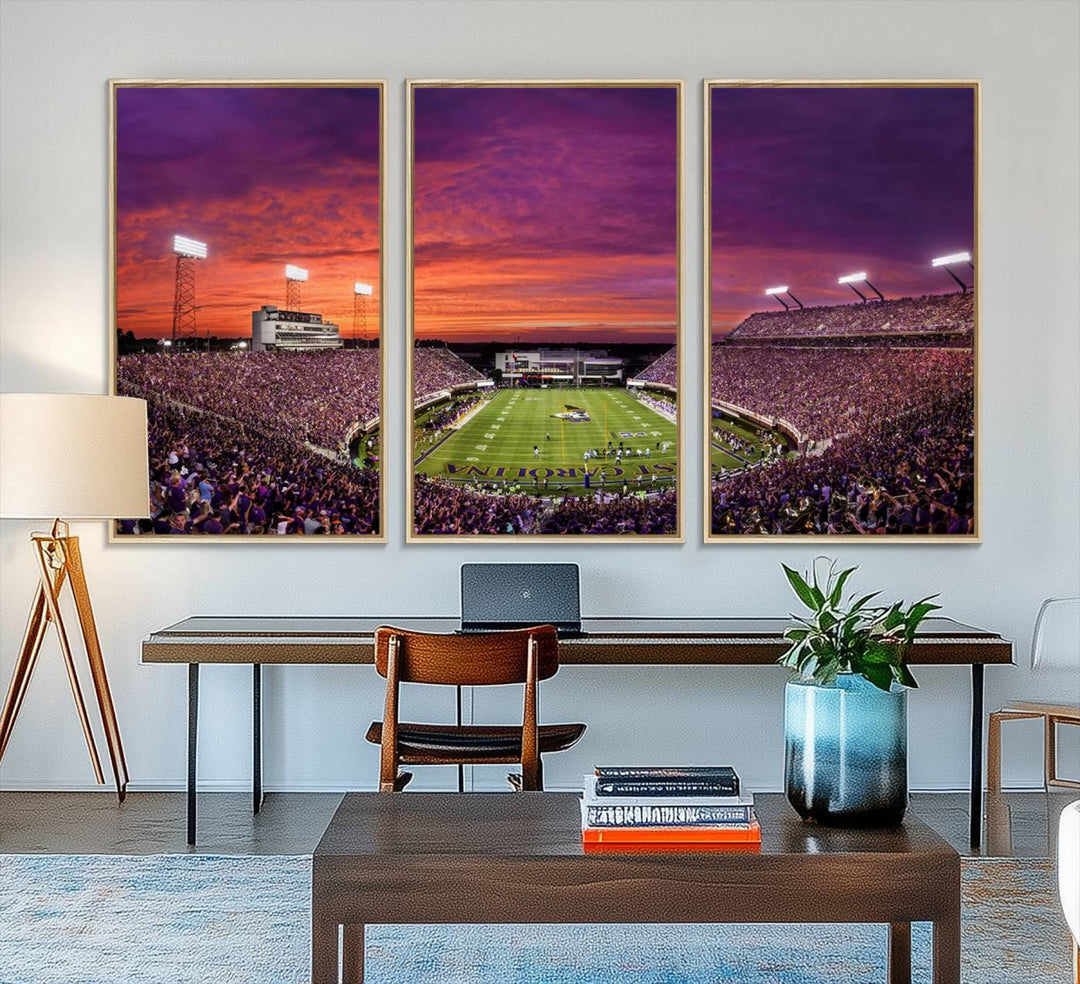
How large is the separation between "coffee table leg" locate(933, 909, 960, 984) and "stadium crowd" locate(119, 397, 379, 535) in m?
2.88

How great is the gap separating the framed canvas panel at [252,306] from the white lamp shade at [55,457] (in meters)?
0.50

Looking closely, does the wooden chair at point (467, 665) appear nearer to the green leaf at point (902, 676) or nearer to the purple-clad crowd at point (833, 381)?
the green leaf at point (902, 676)

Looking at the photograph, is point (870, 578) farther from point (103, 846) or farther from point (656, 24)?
point (103, 846)

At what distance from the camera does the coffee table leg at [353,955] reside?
238cm

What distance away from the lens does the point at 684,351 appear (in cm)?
466

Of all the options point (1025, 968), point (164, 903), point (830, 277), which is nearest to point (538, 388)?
point (830, 277)

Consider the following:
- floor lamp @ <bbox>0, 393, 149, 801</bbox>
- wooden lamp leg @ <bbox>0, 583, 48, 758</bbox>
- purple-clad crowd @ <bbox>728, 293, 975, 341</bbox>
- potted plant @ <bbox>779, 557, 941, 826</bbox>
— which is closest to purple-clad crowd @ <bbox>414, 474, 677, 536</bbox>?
purple-clad crowd @ <bbox>728, 293, 975, 341</bbox>

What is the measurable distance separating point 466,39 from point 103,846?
3026 millimetres

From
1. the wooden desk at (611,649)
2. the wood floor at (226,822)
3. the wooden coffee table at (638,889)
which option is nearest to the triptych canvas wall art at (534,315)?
the wooden desk at (611,649)

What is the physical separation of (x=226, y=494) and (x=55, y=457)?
2.29 ft

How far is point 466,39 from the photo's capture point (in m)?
4.64

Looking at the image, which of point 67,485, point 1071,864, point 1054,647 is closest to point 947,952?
point 1071,864

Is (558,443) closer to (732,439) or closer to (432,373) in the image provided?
(432,373)

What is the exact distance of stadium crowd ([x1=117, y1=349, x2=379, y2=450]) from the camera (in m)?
4.66
